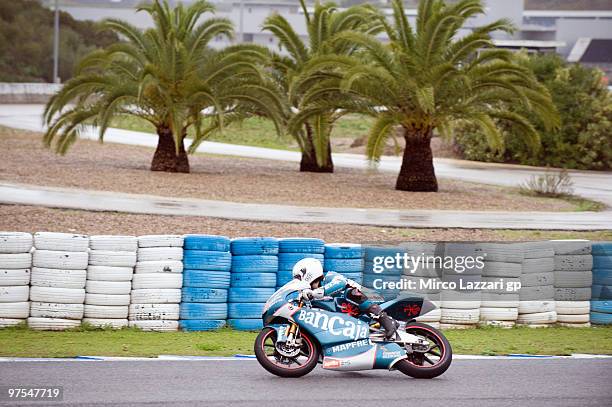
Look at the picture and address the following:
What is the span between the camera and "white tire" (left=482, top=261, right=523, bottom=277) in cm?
1348

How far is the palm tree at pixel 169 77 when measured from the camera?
1043 inches

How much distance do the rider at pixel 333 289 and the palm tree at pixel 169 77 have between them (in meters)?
16.7

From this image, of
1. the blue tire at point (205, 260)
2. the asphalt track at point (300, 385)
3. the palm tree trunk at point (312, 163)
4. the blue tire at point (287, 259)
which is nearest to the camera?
the asphalt track at point (300, 385)

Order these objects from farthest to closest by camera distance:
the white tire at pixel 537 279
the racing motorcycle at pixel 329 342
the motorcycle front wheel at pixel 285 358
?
1. the white tire at pixel 537 279
2. the racing motorcycle at pixel 329 342
3. the motorcycle front wheel at pixel 285 358

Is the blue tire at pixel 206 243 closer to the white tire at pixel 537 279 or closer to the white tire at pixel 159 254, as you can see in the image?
the white tire at pixel 159 254

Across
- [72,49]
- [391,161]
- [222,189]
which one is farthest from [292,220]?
[72,49]

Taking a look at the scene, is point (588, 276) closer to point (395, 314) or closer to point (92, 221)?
point (395, 314)

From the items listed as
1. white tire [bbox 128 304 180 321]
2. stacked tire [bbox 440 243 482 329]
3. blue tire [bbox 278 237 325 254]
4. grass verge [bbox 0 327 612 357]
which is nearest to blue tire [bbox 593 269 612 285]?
grass verge [bbox 0 327 612 357]

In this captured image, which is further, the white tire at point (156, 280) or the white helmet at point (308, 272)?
the white tire at point (156, 280)

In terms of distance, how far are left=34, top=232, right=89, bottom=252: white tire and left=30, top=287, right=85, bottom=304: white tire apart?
0.47 metres

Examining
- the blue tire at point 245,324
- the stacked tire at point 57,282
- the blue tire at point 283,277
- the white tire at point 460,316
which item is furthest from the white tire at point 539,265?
the stacked tire at point 57,282

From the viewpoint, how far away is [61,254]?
12.2m

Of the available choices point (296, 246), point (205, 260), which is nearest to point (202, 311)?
point (205, 260)

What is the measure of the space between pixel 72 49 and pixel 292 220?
206 feet
